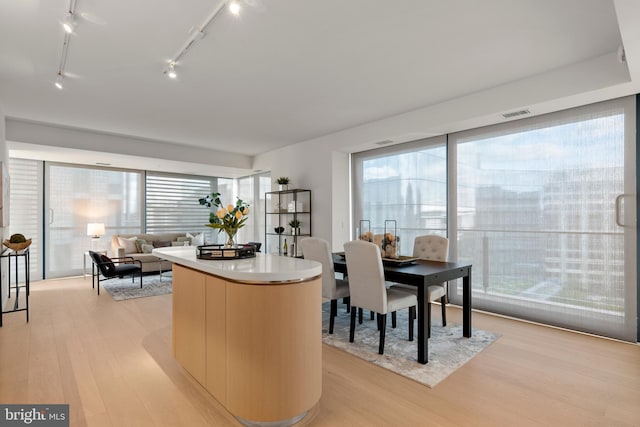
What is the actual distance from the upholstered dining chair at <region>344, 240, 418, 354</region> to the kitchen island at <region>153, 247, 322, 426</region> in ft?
3.20

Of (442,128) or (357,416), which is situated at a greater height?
(442,128)

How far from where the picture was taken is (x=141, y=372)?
8.34 ft

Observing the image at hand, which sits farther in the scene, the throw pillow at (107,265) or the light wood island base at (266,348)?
the throw pillow at (107,265)

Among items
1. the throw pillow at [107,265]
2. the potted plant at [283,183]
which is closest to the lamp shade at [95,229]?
the throw pillow at [107,265]

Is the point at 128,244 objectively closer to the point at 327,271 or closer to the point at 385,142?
the point at 327,271

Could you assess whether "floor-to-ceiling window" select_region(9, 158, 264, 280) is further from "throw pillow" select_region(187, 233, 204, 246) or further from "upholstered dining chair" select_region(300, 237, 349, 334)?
"upholstered dining chair" select_region(300, 237, 349, 334)

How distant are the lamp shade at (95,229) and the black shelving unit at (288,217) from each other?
325cm

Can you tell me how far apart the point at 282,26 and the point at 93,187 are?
6335mm

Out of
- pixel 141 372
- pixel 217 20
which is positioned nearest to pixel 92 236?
pixel 141 372

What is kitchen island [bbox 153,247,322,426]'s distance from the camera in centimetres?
182

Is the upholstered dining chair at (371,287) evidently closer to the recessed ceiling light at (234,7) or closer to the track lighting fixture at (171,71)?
the recessed ceiling light at (234,7)

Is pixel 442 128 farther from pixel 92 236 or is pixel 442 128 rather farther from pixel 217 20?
pixel 92 236

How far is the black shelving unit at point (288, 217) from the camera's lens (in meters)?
6.04

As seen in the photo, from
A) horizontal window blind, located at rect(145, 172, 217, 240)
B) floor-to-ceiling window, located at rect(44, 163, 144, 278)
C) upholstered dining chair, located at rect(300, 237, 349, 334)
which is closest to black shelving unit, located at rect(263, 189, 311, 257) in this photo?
horizontal window blind, located at rect(145, 172, 217, 240)
